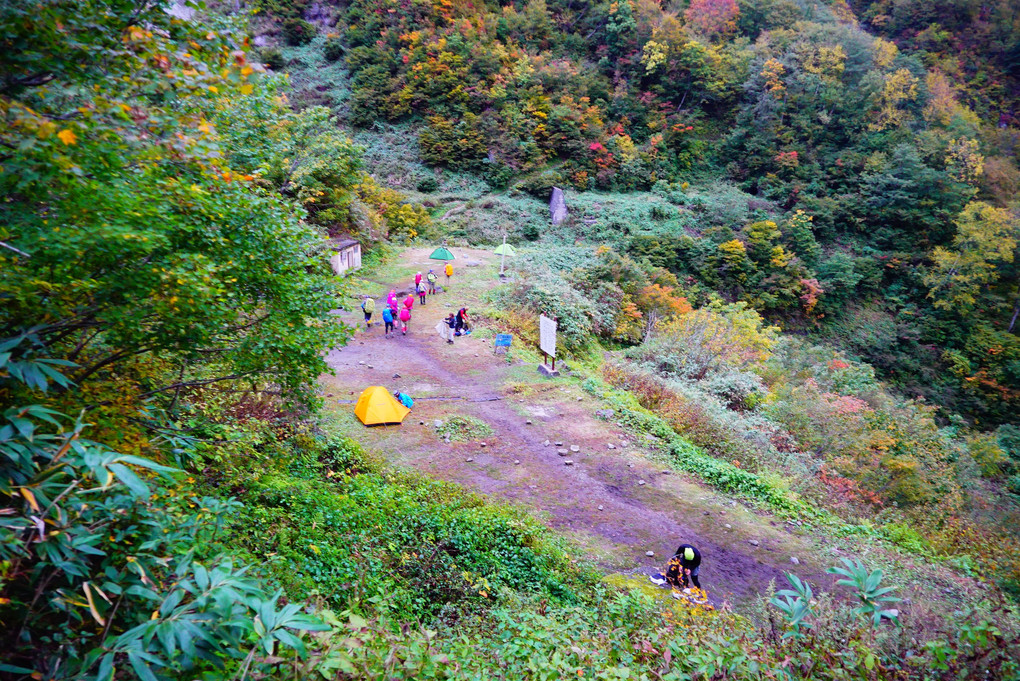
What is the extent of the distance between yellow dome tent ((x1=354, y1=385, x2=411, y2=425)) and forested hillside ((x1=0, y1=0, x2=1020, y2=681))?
1.28 ft

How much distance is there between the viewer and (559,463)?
9086 millimetres

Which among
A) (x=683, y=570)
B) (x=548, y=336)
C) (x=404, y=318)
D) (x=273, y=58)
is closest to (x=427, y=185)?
(x=273, y=58)

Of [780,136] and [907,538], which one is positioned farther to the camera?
[780,136]

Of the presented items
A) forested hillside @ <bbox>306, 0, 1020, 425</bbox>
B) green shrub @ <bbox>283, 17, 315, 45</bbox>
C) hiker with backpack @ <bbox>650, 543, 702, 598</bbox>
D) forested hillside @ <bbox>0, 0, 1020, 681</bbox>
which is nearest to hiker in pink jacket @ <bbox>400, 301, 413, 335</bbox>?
forested hillside @ <bbox>0, 0, 1020, 681</bbox>

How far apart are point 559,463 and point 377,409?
3.49m

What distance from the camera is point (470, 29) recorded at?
1282 inches

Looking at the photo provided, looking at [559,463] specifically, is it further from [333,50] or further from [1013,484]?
[333,50]

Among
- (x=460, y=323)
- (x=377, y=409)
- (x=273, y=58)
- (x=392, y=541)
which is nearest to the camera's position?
(x=392, y=541)

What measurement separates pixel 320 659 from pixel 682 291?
2321 centimetres

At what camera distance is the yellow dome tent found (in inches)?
364

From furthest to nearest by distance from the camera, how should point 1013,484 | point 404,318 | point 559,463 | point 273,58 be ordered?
point 273,58, point 1013,484, point 404,318, point 559,463

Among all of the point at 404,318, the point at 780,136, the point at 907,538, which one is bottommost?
the point at 907,538

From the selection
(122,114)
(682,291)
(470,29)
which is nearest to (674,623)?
(122,114)

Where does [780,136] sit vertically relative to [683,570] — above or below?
above
